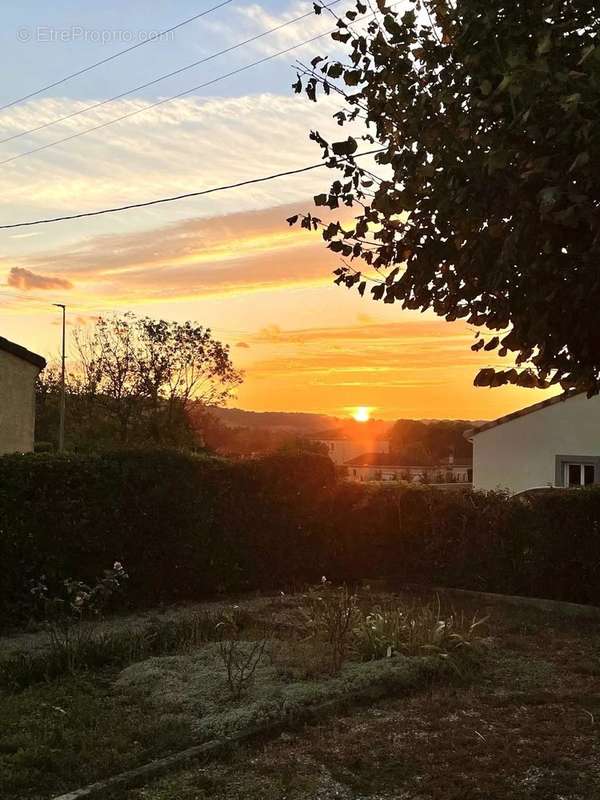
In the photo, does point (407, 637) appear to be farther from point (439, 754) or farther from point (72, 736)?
point (72, 736)

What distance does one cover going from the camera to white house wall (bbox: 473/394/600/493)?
65.9 feet

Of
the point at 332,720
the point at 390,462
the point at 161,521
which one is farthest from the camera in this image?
the point at 390,462

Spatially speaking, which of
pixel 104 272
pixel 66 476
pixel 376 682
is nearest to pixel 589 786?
pixel 376 682

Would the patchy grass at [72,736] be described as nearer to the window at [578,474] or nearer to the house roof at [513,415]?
the house roof at [513,415]

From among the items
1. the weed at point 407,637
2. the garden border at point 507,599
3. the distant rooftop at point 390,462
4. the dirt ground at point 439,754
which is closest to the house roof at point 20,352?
the garden border at point 507,599

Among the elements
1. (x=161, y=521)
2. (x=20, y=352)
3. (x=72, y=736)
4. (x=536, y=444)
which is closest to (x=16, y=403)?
(x=20, y=352)

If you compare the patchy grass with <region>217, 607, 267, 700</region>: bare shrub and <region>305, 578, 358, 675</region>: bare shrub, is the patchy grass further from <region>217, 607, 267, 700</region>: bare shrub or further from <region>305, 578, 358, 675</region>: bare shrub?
<region>305, 578, 358, 675</region>: bare shrub

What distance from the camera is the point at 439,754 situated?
493 centimetres

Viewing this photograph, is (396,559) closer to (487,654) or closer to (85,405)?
(487,654)

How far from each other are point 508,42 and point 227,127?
257 inches

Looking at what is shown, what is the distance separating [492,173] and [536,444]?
18178 millimetres

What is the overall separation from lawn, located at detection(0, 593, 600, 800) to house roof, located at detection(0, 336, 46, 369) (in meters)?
11.5

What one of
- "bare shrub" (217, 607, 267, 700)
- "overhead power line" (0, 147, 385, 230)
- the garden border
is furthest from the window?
"bare shrub" (217, 607, 267, 700)

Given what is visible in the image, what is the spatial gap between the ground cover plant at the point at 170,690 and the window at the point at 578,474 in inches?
521
